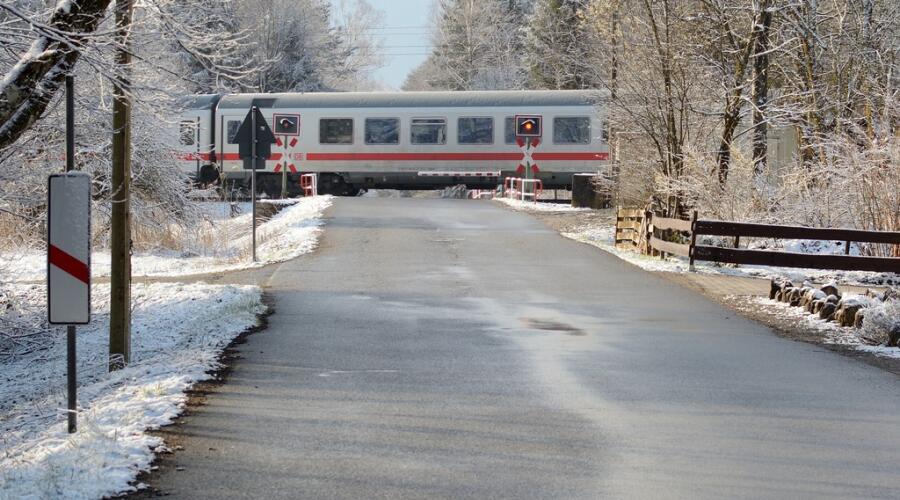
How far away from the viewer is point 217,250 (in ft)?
92.0

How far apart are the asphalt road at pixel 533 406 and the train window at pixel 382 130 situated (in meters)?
24.7

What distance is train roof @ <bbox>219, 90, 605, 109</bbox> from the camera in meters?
40.7

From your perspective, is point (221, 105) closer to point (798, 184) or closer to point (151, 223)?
point (151, 223)

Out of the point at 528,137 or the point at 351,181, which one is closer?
the point at 528,137

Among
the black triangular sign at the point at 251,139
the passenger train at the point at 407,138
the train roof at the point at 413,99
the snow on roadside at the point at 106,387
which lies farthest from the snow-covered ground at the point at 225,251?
the train roof at the point at 413,99

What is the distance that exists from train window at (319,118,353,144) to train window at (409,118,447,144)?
2129mm

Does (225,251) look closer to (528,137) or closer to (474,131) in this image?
(528,137)

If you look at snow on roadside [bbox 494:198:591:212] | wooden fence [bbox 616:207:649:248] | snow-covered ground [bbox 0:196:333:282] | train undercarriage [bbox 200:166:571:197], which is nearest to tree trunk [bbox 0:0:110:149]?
snow-covered ground [bbox 0:196:333:282]

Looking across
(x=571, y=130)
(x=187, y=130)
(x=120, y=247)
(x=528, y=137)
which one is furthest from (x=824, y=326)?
(x=571, y=130)

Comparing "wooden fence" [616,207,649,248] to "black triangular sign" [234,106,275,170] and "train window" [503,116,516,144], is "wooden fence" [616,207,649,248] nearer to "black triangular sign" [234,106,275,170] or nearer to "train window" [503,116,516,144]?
"black triangular sign" [234,106,275,170]

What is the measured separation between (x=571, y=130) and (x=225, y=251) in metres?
15.8

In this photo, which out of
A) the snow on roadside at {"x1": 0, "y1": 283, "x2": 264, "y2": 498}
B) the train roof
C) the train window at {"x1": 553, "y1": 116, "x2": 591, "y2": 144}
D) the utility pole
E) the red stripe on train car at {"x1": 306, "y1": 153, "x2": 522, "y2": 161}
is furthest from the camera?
the red stripe on train car at {"x1": 306, "y1": 153, "x2": 522, "y2": 161}

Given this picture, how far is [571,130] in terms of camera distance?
4022cm

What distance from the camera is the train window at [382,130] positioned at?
41.3 m
